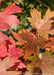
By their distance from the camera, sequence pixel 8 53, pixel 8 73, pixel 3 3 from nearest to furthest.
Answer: pixel 8 73
pixel 8 53
pixel 3 3

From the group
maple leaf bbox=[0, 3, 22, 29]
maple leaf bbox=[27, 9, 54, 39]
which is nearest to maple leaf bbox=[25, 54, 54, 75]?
maple leaf bbox=[27, 9, 54, 39]

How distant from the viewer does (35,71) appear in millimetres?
710

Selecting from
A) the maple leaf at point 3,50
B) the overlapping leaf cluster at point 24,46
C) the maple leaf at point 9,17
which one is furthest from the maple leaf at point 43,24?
the maple leaf at point 3,50

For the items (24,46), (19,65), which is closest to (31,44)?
(24,46)

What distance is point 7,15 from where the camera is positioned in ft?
2.63

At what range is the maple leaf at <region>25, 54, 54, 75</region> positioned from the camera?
688mm

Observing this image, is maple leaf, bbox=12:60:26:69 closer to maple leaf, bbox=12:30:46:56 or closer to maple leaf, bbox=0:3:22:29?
maple leaf, bbox=12:30:46:56

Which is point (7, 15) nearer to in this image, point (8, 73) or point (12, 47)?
point (12, 47)

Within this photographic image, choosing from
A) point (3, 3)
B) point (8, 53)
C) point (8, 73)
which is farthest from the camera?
point (3, 3)

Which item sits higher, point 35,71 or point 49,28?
point 49,28

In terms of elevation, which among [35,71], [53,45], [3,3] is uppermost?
[3,3]

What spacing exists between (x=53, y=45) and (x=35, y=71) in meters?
0.19

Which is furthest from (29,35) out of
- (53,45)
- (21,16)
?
(21,16)

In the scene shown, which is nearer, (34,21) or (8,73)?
(8,73)
